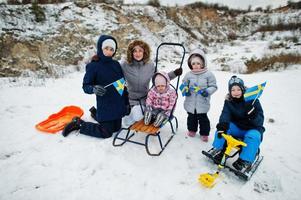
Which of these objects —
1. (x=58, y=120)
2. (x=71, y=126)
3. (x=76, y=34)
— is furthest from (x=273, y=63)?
(x=76, y=34)

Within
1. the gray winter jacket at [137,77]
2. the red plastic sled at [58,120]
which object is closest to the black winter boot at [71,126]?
the red plastic sled at [58,120]

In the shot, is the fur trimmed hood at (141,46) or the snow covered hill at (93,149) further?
the fur trimmed hood at (141,46)

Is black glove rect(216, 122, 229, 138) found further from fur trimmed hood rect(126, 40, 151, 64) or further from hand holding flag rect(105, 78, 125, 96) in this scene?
fur trimmed hood rect(126, 40, 151, 64)

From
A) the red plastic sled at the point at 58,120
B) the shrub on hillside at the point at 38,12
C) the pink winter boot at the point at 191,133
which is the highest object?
the shrub on hillside at the point at 38,12

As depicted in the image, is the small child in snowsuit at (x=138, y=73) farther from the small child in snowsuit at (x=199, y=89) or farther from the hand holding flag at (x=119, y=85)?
the hand holding flag at (x=119, y=85)

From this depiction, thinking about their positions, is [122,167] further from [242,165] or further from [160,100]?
[242,165]

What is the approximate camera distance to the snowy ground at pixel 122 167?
2811 mm

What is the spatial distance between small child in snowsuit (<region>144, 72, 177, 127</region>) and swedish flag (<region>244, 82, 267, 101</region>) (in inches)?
47.7

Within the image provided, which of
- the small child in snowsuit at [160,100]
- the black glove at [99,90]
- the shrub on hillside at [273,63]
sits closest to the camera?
the black glove at [99,90]

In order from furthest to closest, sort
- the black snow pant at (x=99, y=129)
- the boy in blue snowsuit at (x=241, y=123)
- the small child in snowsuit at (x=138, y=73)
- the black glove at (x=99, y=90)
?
the small child in snowsuit at (x=138, y=73) → the black snow pant at (x=99, y=129) → the black glove at (x=99, y=90) → the boy in blue snowsuit at (x=241, y=123)

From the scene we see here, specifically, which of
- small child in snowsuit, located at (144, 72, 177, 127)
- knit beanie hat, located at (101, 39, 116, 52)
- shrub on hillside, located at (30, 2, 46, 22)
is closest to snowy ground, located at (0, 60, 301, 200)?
small child in snowsuit, located at (144, 72, 177, 127)

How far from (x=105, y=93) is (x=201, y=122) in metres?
1.86

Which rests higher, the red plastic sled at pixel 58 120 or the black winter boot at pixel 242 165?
the red plastic sled at pixel 58 120

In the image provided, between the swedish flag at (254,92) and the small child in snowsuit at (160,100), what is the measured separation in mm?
1211
